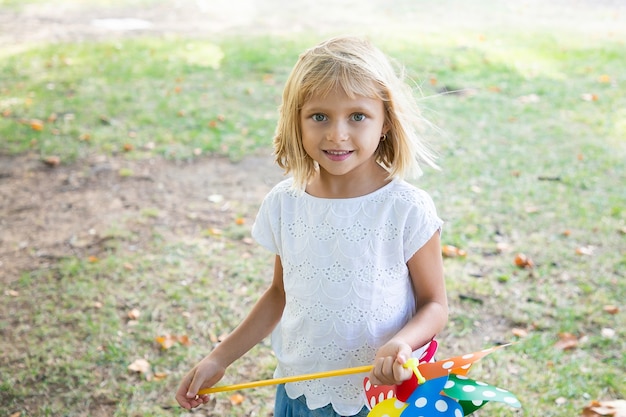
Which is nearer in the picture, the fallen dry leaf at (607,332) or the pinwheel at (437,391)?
the pinwheel at (437,391)

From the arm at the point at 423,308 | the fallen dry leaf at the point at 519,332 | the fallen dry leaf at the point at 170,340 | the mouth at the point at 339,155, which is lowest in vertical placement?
the fallen dry leaf at the point at 170,340

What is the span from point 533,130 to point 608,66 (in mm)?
2309

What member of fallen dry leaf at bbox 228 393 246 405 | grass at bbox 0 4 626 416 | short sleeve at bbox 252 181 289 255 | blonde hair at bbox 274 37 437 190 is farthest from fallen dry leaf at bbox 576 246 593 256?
short sleeve at bbox 252 181 289 255

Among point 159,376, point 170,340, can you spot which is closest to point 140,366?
point 159,376

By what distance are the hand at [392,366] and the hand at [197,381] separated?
54 cm

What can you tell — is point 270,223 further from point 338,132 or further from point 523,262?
point 523,262

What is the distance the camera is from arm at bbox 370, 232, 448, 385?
1.43 meters

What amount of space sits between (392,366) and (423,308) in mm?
309

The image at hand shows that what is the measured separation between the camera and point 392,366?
1377 mm

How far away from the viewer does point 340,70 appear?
1.57 meters

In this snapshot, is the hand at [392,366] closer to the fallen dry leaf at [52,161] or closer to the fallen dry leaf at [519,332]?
the fallen dry leaf at [519,332]

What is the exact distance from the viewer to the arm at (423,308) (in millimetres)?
1429

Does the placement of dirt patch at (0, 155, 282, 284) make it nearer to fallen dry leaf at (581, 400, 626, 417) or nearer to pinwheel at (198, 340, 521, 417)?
fallen dry leaf at (581, 400, 626, 417)

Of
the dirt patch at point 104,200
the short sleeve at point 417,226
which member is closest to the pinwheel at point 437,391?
the short sleeve at point 417,226
